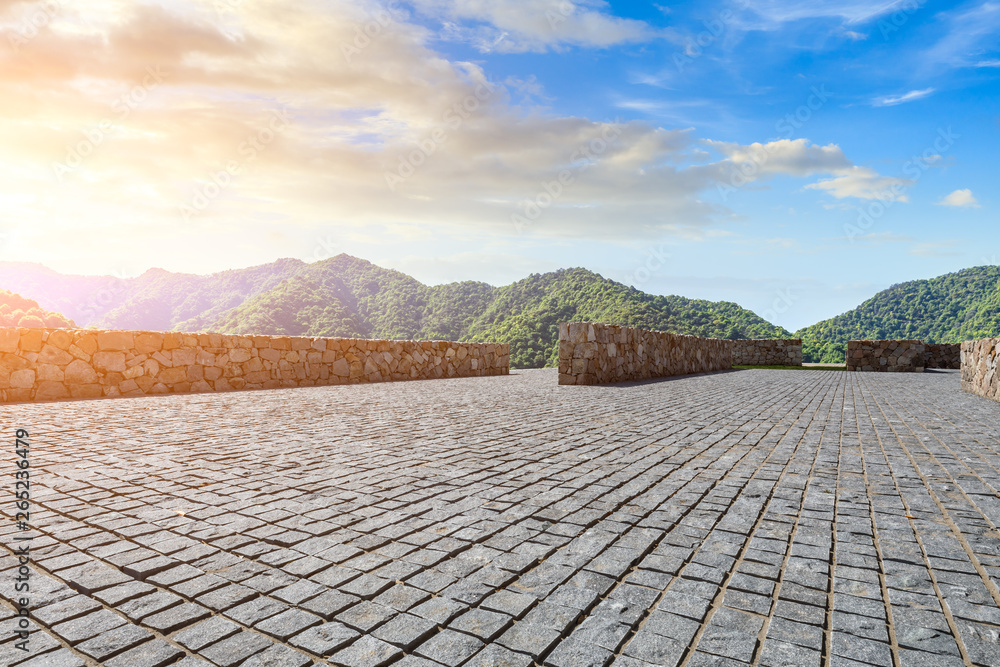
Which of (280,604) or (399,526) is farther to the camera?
(399,526)

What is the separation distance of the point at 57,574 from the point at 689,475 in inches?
141

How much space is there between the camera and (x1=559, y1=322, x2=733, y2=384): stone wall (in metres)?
12.7

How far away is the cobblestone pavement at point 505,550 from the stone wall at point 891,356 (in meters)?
18.2

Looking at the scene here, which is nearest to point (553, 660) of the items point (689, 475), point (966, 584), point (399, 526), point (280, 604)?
point (280, 604)

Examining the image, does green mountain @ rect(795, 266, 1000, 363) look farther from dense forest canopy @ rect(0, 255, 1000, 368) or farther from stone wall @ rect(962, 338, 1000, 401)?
stone wall @ rect(962, 338, 1000, 401)

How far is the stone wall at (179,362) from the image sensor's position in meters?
8.79

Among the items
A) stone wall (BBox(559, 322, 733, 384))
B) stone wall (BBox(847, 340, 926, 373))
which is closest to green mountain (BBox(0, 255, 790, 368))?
stone wall (BBox(559, 322, 733, 384))

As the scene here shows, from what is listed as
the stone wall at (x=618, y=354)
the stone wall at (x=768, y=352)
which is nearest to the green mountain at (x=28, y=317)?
the stone wall at (x=618, y=354)

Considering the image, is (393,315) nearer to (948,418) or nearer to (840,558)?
(948,418)

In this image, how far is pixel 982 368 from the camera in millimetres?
10672

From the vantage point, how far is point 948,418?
7355mm

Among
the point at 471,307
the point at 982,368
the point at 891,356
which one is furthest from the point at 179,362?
the point at 471,307

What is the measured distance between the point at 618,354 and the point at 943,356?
59.5 feet

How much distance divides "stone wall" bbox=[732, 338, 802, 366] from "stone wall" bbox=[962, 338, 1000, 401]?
14.8 meters
